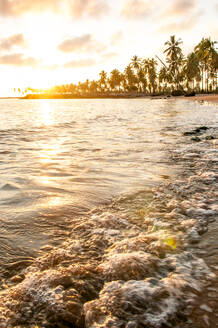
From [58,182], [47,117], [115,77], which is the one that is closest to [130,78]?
[115,77]

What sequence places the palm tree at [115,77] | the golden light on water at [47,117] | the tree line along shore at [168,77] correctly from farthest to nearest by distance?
1. the palm tree at [115,77]
2. the tree line along shore at [168,77]
3. the golden light on water at [47,117]

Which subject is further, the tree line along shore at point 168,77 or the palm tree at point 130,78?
the palm tree at point 130,78

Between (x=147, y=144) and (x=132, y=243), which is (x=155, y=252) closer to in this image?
(x=132, y=243)

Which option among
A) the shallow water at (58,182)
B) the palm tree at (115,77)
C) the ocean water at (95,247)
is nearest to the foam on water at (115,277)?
the ocean water at (95,247)

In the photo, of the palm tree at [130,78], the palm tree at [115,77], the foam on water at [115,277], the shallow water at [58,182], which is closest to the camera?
the foam on water at [115,277]

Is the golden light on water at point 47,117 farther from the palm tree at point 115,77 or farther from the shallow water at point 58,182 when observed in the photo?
the palm tree at point 115,77

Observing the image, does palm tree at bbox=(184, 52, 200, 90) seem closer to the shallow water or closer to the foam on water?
the shallow water

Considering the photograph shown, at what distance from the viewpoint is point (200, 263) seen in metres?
2.00

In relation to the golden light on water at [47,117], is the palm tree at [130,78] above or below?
above

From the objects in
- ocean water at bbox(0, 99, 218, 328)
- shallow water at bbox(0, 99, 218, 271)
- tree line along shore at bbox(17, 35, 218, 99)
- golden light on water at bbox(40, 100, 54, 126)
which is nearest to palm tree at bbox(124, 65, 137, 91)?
tree line along shore at bbox(17, 35, 218, 99)

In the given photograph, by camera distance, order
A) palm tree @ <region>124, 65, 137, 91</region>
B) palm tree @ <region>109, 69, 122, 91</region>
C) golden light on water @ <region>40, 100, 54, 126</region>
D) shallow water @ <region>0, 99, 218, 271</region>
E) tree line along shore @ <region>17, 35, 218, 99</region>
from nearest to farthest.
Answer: shallow water @ <region>0, 99, 218, 271</region>, golden light on water @ <region>40, 100, 54, 126</region>, tree line along shore @ <region>17, 35, 218, 99</region>, palm tree @ <region>124, 65, 137, 91</region>, palm tree @ <region>109, 69, 122, 91</region>

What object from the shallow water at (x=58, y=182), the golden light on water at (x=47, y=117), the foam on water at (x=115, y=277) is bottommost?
the foam on water at (x=115, y=277)

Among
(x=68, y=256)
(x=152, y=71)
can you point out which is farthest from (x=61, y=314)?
(x=152, y=71)

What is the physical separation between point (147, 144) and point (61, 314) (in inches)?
262
